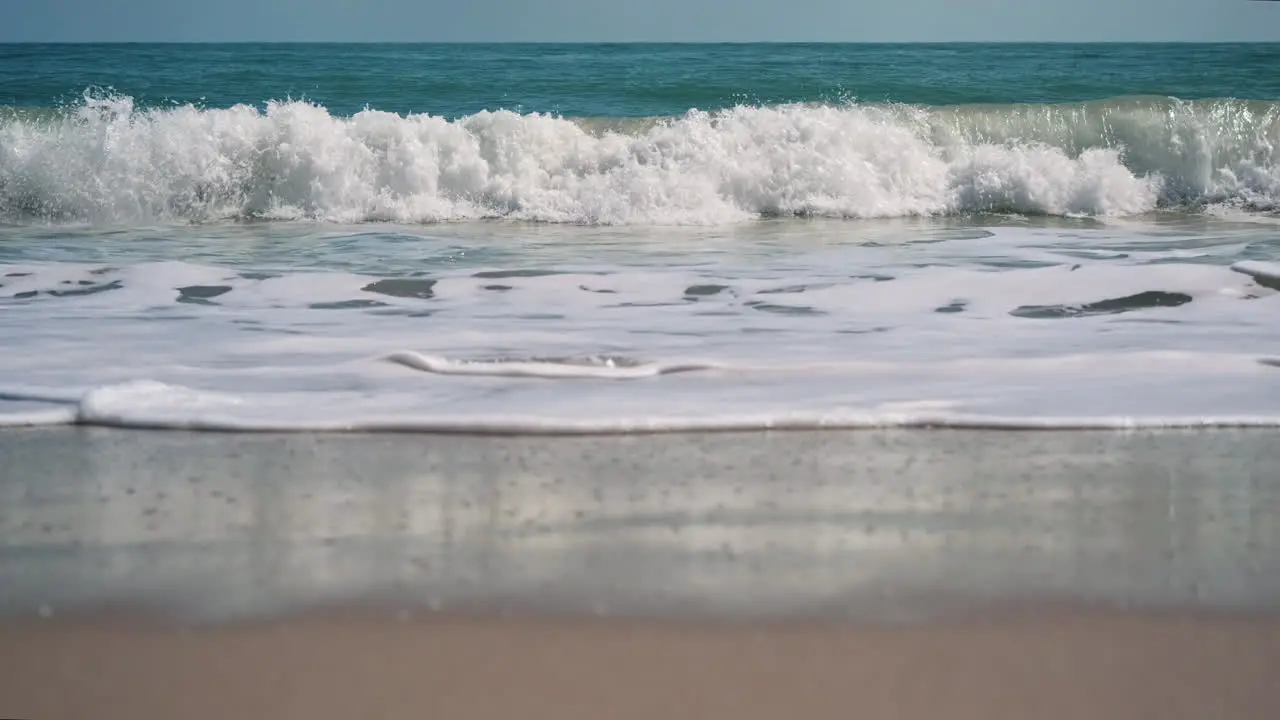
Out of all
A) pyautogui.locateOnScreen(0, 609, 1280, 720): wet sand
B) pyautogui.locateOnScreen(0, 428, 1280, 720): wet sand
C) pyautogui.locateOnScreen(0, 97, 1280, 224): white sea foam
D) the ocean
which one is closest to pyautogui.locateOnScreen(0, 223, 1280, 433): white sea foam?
the ocean

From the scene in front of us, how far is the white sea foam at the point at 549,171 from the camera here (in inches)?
384

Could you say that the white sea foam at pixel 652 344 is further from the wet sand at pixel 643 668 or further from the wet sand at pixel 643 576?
the wet sand at pixel 643 668

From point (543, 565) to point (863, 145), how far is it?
8.45 m

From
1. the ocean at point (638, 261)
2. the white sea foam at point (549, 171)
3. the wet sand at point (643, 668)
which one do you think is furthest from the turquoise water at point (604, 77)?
the wet sand at point (643, 668)

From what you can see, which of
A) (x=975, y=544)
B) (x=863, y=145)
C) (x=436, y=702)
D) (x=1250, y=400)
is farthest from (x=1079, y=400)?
(x=863, y=145)

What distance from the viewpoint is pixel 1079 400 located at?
3.63 metres

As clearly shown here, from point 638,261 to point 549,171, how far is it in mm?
3949

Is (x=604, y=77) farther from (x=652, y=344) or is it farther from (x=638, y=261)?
(x=652, y=344)

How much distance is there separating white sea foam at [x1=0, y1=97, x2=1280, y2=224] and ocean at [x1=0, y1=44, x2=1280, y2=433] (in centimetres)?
3

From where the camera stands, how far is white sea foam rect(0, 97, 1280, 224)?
32.0 feet

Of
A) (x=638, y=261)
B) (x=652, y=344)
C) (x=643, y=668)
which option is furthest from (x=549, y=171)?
(x=643, y=668)

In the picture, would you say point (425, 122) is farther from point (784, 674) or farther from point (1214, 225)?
point (784, 674)

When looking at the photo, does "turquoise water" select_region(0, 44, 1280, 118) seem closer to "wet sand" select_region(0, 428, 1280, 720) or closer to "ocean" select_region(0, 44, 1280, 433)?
"ocean" select_region(0, 44, 1280, 433)

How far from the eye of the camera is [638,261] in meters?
6.67
